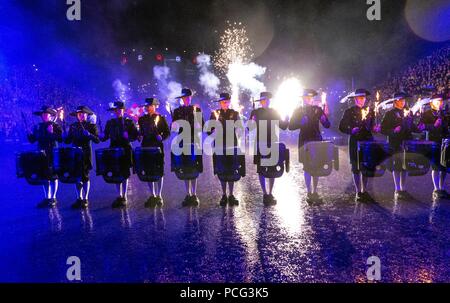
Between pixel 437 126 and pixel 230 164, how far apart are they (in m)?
4.40

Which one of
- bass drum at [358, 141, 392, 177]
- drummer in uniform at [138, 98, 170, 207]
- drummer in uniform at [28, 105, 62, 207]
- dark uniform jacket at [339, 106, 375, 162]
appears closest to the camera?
bass drum at [358, 141, 392, 177]

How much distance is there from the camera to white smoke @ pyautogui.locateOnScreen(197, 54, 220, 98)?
48.3 m

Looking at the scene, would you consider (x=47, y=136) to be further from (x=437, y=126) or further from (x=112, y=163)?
(x=437, y=126)

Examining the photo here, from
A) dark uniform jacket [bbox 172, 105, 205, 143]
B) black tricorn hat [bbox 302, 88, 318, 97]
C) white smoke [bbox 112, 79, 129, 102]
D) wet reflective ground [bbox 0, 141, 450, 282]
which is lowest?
wet reflective ground [bbox 0, 141, 450, 282]

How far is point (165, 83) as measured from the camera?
175 feet

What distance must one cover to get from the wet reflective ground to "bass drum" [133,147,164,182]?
0.68 m

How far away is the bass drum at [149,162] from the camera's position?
6699mm

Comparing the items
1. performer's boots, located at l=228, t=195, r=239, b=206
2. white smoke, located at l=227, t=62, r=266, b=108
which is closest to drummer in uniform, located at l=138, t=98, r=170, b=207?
performer's boots, located at l=228, t=195, r=239, b=206

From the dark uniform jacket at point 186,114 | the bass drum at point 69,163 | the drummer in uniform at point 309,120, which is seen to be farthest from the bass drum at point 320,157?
the bass drum at point 69,163

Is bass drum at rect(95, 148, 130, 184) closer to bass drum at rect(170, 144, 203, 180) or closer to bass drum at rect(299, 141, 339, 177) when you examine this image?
bass drum at rect(170, 144, 203, 180)

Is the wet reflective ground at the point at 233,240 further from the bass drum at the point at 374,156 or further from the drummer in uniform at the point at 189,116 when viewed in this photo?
the bass drum at the point at 374,156

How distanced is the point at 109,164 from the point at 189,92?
215 centimetres

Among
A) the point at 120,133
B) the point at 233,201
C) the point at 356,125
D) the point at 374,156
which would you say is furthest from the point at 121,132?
the point at 374,156

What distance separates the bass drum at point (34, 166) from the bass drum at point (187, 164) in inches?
103
